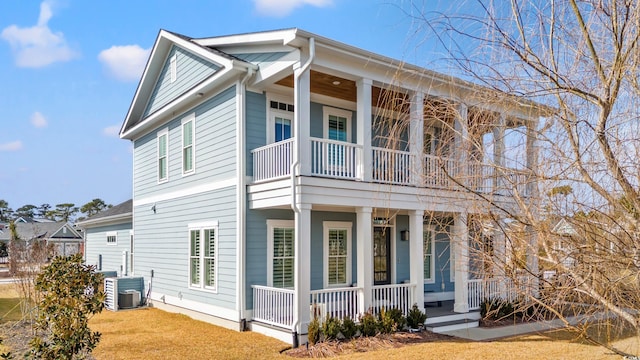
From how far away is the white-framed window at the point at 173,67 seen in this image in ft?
48.1

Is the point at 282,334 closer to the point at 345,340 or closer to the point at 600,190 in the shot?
the point at 345,340

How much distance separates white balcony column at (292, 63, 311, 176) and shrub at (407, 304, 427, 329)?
388cm

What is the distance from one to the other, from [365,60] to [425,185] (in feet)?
22.1

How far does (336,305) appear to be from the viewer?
10570mm

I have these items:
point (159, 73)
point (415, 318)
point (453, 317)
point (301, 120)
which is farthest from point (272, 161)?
point (159, 73)

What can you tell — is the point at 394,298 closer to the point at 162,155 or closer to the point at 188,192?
the point at 188,192

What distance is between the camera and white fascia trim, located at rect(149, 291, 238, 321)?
11.4 metres

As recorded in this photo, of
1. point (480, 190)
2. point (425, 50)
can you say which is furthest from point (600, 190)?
point (425, 50)

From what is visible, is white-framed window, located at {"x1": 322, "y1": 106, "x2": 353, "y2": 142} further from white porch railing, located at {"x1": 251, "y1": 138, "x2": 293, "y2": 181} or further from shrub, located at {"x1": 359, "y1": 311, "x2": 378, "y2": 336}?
shrub, located at {"x1": 359, "y1": 311, "x2": 378, "y2": 336}

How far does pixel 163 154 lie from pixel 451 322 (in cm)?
1000

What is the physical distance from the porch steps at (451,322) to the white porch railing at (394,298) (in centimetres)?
63

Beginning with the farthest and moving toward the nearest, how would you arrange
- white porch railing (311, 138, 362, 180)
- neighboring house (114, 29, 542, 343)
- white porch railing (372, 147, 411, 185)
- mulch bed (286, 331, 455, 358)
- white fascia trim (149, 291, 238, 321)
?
1. white fascia trim (149, 291, 238, 321)
2. white porch railing (311, 138, 362, 180)
3. neighboring house (114, 29, 542, 343)
4. mulch bed (286, 331, 455, 358)
5. white porch railing (372, 147, 411, 185)

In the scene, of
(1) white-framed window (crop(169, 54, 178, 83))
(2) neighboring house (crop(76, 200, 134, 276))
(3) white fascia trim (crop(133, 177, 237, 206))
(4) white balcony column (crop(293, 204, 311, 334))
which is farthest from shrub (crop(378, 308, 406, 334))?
(2) neighboring house (crop(76, 200, 134, 276))

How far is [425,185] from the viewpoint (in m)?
4.00
